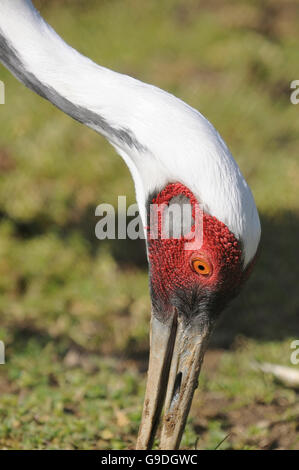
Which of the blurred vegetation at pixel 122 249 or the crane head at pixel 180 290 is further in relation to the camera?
the blurred vegetation at pixel 122 249

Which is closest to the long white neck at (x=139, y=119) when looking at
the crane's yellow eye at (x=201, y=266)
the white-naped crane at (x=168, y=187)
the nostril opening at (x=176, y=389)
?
the white-naped crane at (x=168, y=187)

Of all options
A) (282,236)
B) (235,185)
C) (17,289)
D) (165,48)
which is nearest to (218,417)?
(235,185)

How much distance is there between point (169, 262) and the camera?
294 centimetres

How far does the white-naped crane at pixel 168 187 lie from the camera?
2627 mm

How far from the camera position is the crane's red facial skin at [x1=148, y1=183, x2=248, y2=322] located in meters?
2.68

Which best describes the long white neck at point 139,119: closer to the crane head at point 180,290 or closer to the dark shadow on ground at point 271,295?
the crane head at point 180,290

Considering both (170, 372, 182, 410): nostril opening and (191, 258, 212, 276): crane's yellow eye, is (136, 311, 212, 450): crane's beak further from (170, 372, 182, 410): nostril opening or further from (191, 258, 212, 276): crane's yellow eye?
(191, 258, 212, 276): crane's yellow eye

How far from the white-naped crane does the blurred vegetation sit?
2.19 feet

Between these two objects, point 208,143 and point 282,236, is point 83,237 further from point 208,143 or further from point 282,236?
point 208,143

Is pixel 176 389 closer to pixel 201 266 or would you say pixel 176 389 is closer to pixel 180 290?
pixel 180 290

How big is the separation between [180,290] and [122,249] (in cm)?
285

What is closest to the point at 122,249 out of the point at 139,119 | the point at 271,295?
the point at 271,295

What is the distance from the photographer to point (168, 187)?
278 centimetres
